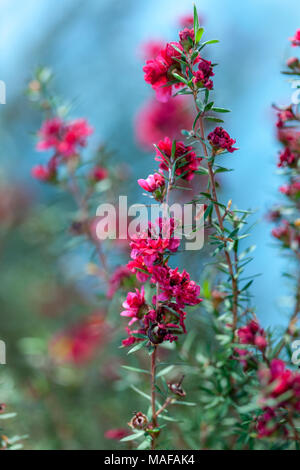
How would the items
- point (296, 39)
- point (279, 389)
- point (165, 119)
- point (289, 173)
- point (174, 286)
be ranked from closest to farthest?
point (279, 389) → point (174, 286) → point (296, 39) → point (289, 173) → point (165, 119)

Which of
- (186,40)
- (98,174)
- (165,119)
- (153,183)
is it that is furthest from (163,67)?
(165,119)

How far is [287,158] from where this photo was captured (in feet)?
2.80

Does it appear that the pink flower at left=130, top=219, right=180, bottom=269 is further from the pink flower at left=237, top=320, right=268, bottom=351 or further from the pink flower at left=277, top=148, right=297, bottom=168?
the pink flower at left=277, top=148, right=297, bottom=168

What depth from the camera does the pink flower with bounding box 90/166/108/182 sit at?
124cm

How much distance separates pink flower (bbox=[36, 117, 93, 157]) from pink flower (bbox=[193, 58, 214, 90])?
21.2 inches

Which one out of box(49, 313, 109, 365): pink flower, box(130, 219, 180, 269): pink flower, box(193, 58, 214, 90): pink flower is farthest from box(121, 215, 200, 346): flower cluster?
box(49, 313, 109, 365): pink flower

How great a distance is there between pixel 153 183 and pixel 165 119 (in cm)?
75

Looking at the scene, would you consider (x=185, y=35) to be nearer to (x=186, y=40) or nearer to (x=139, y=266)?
(x=186, y=40)

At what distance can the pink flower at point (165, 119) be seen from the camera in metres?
1.37

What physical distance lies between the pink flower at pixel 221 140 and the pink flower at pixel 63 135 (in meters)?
0.55

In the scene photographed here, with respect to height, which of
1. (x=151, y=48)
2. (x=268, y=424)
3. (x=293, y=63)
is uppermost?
(x=151, y=48)

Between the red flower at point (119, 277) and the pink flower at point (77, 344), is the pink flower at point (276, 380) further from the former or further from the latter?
the pink flower at point (77, 344)

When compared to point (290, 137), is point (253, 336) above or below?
below
